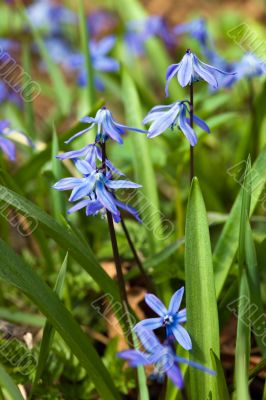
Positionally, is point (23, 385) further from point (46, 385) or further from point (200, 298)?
point (200, 298)

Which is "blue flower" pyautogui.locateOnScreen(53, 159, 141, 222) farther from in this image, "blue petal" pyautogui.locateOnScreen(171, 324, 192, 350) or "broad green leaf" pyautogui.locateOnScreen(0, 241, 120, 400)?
"blue petal" pyautogui.locateOnScreen(171, 324, 192, 350)

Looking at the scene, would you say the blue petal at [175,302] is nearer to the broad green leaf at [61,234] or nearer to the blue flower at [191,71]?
the broad green leaf at [61,234]

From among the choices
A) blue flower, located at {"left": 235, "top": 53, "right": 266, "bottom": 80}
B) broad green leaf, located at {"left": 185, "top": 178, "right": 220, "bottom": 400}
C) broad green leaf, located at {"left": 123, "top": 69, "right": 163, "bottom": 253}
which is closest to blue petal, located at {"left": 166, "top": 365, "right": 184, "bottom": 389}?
broad green leaf, located at {"left": 185, "top": 178, "right": 220, "bottom": 400}

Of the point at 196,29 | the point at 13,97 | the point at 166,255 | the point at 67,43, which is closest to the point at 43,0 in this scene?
the point at 67,43

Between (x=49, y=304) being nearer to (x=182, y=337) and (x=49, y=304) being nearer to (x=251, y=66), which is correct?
(x=182, y=337)

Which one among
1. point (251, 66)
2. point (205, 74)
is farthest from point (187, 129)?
point (251, 66)

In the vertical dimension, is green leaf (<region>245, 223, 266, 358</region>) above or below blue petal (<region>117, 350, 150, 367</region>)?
below
